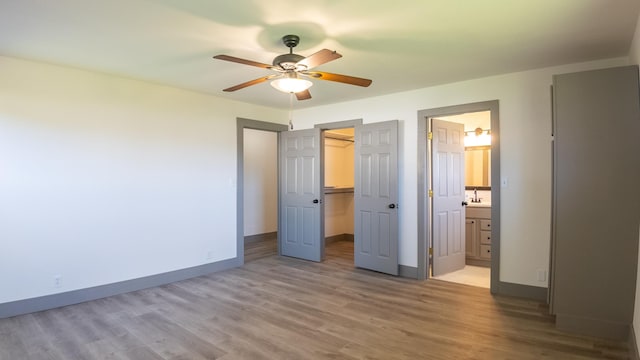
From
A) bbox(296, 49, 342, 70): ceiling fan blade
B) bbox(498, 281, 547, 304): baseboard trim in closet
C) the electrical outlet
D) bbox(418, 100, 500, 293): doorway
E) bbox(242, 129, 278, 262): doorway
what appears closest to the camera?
bbox(296, 49, 342, 70): ceiling fan blade

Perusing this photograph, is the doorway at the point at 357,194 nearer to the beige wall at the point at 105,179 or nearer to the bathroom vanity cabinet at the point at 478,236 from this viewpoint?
the beige wall at the point at 105,179

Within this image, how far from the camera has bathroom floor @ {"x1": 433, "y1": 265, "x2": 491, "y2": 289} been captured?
4.29 meters

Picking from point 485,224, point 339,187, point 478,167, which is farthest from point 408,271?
point 339,187

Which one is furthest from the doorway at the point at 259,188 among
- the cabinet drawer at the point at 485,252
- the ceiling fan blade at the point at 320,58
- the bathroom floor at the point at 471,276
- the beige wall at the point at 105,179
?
the ceiling fan blade at the point at 320,58

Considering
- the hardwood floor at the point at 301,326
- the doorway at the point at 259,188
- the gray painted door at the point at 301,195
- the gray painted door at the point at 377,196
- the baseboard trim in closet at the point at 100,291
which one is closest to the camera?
the hardwood floor at the point at 301,326

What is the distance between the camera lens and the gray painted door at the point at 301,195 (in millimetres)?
5387

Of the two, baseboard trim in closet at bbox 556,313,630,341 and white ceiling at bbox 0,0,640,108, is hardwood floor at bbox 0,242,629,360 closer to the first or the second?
baseboard trim in closet at bbox 556,313,630,341

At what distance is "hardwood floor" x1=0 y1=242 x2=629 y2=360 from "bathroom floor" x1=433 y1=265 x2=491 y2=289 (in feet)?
0.69

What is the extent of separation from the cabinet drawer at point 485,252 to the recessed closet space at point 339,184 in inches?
108

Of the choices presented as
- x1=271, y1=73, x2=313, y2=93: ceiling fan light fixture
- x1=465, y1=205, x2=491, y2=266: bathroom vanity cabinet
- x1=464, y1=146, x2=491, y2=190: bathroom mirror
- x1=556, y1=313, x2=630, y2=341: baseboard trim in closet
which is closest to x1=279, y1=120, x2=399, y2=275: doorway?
x1=465, y1=205, x2=491, y2=266: bathroom vanity cabinet

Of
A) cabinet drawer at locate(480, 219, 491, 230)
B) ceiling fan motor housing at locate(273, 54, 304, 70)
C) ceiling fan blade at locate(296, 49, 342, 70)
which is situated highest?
ceiling fan motor housing at locate(273, 54, 304, 70)

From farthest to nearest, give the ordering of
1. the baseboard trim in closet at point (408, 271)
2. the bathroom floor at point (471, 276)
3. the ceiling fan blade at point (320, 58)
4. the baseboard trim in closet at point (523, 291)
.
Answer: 1. the baseboard trim in closet at point (408, 271)
2. the bathroom floor at point (471, 276)
3. the baseboard trim in closet at point (523, 291)
4. the ceiling fan blade at point (320, 58)

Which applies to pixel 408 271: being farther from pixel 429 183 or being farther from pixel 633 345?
pixel 633 345

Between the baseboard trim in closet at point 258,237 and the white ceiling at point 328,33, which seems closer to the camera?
the white ceiling at point 328,33
